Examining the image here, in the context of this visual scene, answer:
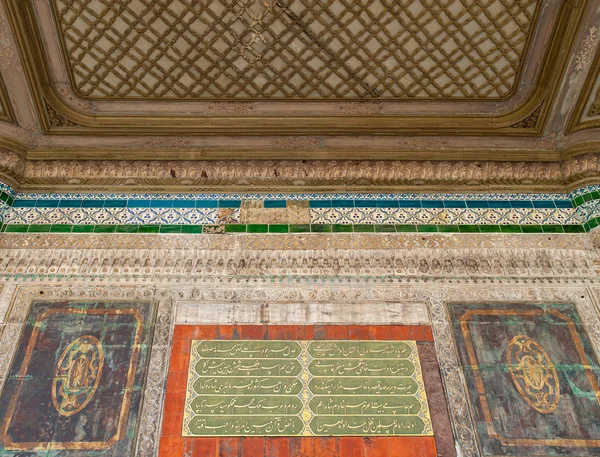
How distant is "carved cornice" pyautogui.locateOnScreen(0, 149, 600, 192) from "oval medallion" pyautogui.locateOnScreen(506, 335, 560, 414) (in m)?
1.26

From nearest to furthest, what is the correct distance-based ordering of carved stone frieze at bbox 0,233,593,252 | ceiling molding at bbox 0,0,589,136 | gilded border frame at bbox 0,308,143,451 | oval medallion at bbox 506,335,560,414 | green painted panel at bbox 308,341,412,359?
1. gilded border frame at bbox 0,308,143,451
2. oval medallion at bbox 506,335,560,414
3. green painted panel at bbox 308,341,412,359
4. carved stone frieze at bbox 0,233,593,252
5. ceiling molding at bbox 0,0,589,136

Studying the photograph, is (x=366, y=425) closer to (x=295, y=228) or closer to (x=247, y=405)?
(x=247, y=405)

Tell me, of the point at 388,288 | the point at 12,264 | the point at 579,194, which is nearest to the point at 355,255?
the point at 388,288

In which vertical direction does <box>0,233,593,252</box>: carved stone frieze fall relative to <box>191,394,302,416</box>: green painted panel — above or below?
above

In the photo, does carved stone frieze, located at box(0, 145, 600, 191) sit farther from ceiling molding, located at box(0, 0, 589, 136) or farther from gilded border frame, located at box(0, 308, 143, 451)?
gilded border frame, located at box(0, 308, 143, 451)

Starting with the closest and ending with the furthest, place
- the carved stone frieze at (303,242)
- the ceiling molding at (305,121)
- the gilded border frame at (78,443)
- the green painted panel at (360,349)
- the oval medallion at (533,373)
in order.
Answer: the gilded border frame at (78,443), the oval medallion at (533,373), the green painted panel at (360,349), the carved stone frieze at (303,242), the ceiling molding at (305,121)

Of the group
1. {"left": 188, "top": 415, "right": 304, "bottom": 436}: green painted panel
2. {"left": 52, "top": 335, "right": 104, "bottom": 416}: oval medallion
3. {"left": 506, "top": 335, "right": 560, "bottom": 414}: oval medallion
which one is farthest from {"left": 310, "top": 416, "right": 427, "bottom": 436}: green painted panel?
{"left": 52, "top": 335, "right": 104, "bottom": 416}: oval medallion

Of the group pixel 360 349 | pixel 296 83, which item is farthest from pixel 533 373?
pixel 296 83

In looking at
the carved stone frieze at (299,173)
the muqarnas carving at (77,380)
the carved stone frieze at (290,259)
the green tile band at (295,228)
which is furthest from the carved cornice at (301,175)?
the muqarnas carving at (77,380)

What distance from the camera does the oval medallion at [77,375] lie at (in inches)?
121

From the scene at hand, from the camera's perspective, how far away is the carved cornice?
13.3 feet

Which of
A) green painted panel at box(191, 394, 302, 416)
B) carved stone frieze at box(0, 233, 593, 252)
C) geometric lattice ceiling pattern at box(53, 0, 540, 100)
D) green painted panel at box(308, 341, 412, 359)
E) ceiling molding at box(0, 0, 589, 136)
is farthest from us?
ceiling molding at box(0, 0, 589, 136)

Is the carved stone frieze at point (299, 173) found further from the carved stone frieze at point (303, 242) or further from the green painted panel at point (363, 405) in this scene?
the green painted panel at point (363, 405)

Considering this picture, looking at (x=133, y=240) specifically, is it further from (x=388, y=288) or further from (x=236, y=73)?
(x=388, y=288)
